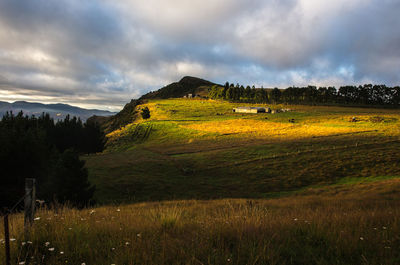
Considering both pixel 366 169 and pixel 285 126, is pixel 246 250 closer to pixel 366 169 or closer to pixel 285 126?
pixel 366 169

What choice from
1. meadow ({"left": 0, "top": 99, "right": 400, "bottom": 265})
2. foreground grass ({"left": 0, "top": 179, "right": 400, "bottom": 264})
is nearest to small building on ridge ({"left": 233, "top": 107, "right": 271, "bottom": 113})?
meadow ({"left": 0, "top": 99, "right": 400, "bottom": 265})

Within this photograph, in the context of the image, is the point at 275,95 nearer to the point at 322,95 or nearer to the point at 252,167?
the point at 322,95

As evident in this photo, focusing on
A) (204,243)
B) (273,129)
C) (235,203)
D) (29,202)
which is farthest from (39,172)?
(273,129)

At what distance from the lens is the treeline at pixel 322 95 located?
157 meters

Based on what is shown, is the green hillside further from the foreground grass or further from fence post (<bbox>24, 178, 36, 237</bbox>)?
fence post (<bbox>24, 178, 36, 237</bbox>)

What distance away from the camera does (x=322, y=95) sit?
16425 centimetres

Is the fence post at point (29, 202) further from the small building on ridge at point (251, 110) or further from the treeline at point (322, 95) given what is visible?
the treeline at point (322, 95)

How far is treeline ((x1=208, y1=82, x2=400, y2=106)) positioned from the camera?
15712 cm

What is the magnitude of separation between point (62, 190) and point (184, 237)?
80.5 feet

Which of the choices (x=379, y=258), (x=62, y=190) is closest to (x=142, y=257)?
(x=379, y=258)

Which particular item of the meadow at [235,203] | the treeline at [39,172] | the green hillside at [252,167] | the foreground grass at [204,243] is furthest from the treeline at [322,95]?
the foreground grass at [204,243]

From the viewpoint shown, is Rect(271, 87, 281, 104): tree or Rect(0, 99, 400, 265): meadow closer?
Rect(0, 99, 400, 265): meadow

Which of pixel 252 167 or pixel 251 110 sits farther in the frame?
pixel 251 110

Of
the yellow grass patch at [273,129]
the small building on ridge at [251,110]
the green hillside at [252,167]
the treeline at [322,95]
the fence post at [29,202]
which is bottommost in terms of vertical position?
the green hillside at [252,167]
